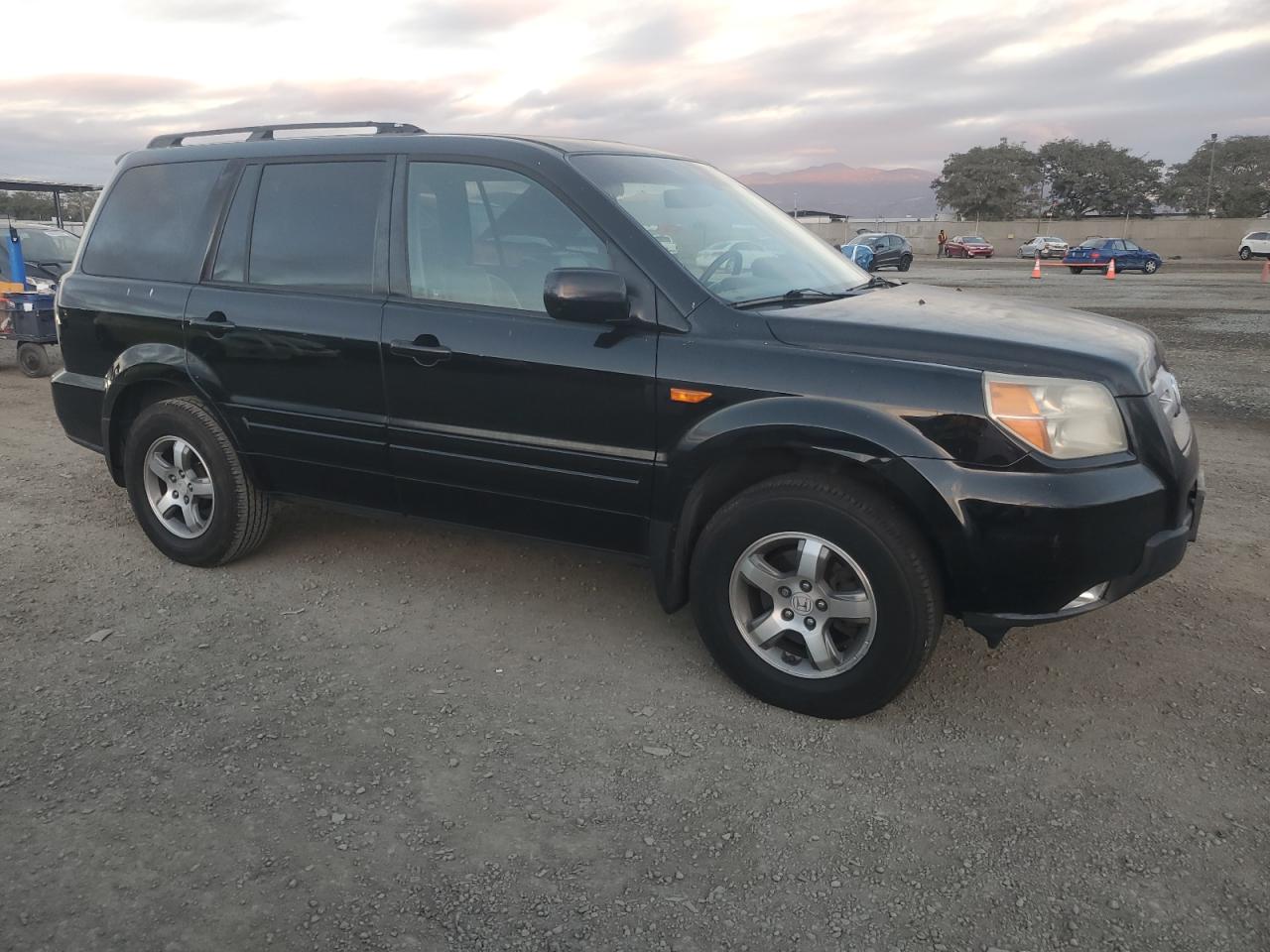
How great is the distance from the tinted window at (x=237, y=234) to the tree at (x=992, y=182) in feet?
244

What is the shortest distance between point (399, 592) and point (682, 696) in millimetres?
1546

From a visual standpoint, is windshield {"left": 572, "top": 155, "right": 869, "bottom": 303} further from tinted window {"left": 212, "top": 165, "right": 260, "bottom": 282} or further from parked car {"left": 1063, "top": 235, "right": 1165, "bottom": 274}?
parked car {"left": 1063, "top": 235, "right": 1165, "bottom": 274}

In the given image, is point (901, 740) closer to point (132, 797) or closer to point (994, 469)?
point (994, 469)

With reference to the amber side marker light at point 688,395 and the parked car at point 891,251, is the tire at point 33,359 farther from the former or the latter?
the parked car at point 891,251

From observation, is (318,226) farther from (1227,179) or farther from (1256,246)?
(1227,179)

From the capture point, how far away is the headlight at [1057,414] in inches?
115

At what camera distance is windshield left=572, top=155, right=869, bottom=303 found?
3.58 metres

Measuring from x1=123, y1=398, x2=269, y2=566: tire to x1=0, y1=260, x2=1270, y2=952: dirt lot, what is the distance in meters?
0.17

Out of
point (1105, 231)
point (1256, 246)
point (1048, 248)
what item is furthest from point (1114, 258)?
point (1105, 231)

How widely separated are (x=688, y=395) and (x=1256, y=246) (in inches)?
1815

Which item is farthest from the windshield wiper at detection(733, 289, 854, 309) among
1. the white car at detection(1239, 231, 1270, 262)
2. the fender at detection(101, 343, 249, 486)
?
the white car at detection(1239, 231, 1270, 262)

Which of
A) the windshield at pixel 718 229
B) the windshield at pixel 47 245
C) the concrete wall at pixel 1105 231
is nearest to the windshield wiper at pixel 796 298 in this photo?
the windshield at pixel 718 229

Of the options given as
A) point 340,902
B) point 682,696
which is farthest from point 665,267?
point 340,902

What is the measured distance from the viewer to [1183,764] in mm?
2998
